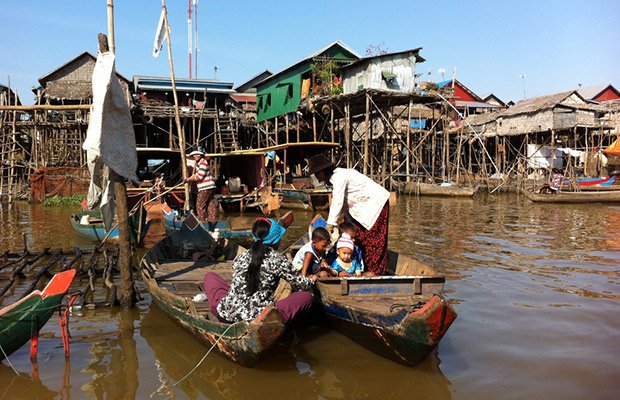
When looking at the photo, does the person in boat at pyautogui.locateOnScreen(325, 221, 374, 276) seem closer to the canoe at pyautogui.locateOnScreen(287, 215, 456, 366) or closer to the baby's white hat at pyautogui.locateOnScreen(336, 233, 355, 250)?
the baby's white hat at pyautogui.locateOnScreen(336, 233, 355, 250)

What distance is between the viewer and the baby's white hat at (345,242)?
15.6 feet

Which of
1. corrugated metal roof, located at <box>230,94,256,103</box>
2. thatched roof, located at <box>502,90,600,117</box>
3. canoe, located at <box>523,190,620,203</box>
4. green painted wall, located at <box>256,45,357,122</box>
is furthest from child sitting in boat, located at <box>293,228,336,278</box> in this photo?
corrugated metal roof, located at <box>230,94,256,103</box>

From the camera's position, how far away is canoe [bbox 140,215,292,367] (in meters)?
3.28

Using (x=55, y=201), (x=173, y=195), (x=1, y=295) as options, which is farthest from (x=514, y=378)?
(x=55, y=201)

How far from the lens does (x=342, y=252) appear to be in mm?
4777

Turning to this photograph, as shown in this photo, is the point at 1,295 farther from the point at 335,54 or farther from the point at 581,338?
the point at 335,54

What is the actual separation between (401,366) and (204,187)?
6.67 metres

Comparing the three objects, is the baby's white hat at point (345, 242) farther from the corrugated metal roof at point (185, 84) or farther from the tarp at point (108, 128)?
the corrugated metal roof at point (185, 84)

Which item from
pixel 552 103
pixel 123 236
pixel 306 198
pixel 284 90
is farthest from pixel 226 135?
pixel 123 236

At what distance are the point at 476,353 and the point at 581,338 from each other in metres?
1.19

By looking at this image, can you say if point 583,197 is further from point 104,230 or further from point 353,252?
point 104,230

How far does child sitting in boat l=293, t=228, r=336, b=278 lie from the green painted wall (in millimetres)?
19109

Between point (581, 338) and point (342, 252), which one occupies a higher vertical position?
point (342, 252)

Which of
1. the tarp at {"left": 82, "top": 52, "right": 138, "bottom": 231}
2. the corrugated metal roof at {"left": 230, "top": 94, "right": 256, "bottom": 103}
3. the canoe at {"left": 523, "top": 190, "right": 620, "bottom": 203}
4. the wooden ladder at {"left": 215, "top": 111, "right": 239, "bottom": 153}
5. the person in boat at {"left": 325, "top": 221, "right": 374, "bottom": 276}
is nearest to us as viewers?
the tarp at {"left": 82, "top": 52, "right": 138, "bottom": 231}
